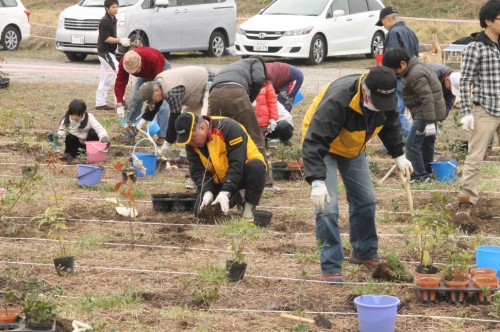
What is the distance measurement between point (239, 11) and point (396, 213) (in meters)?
21.5

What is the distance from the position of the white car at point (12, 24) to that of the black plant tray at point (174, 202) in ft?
49.8

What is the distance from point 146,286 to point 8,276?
83cm

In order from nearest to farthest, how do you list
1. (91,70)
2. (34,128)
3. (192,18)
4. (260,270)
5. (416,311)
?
(416,311), (260,270), (34,128), (91,70), (192,18)

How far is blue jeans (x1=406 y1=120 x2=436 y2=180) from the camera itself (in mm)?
9289

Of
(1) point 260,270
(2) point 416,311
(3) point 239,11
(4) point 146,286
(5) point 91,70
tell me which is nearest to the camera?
(2) point 416,311

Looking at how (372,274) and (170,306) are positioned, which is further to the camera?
(372,274)

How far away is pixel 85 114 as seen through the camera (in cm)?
1035

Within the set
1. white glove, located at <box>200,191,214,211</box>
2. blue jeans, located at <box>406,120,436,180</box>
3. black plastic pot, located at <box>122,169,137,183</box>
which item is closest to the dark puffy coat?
black plastic pot, located at <box>122,169,137,183</box>

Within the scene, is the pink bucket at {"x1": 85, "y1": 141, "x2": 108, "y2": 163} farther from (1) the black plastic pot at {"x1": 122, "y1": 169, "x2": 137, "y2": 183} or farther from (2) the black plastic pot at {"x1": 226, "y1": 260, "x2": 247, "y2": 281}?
(2) the black plastic pot at {"x1": 226, "y1": 260, "x2": 247, "y2": 281}

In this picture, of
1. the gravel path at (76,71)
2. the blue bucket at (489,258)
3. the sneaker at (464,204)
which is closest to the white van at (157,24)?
the gravel path at (76,71)

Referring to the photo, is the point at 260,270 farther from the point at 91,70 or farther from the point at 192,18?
the point at 192,18

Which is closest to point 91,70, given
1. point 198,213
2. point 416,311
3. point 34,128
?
point 34,128

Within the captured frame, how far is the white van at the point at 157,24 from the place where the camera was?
19.5 m

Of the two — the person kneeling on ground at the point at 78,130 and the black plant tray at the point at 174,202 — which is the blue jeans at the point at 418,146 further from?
the person kneeling on ground at the point at 78,130
